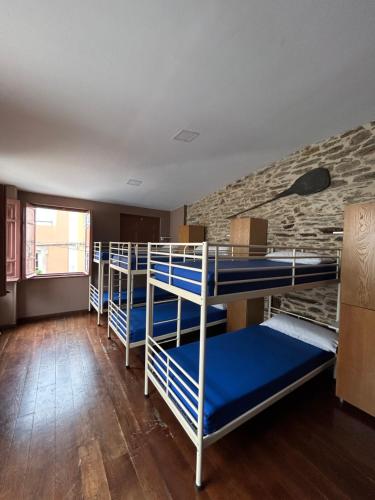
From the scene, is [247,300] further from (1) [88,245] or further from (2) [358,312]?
(1) [88,245]

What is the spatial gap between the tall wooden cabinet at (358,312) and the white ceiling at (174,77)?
3.99ft

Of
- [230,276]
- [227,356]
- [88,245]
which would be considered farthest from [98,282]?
[230,276]

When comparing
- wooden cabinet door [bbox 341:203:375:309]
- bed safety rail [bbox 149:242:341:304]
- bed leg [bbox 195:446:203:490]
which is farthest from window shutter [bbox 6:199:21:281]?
wooden cabinet door [bbox 341:203:375:309]

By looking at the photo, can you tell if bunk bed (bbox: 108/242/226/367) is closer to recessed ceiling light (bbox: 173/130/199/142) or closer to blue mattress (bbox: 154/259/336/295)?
blue mattress (bbox: 154/259/336/295)

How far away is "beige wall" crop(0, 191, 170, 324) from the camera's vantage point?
13.9 feet

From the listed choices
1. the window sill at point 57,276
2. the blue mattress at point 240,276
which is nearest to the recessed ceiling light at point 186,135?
the blue mattress at point 240,276

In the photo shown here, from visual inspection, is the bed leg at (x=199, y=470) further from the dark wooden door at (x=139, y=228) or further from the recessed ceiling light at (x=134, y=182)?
the dark wooden door at (x=139, y=228)

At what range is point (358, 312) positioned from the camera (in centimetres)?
214

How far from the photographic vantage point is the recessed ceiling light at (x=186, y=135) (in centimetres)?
254

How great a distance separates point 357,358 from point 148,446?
2.10 m

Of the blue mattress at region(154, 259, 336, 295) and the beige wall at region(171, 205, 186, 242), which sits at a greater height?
the beige wall at region(171, 205, 186, 242)

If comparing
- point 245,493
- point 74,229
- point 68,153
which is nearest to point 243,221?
point 68,153

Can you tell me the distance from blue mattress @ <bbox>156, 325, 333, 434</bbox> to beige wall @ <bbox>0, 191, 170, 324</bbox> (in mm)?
3516

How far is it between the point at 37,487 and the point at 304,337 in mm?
2711
